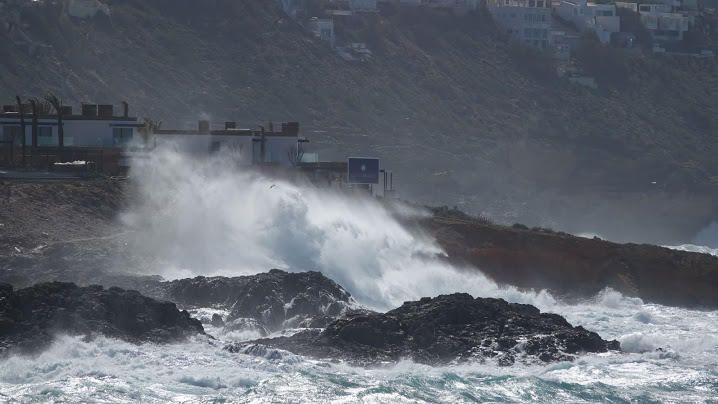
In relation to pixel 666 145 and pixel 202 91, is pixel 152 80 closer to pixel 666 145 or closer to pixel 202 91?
pixel 202 91

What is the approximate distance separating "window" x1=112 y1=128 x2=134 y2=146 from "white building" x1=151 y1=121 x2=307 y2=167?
1008mm

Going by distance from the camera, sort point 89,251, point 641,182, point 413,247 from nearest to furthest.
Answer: point 89,251
point 413,247
point 641,182

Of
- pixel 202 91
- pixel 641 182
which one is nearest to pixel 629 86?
pixel 641 182

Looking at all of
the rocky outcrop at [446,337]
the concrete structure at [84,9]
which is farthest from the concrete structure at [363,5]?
the rocky outcrop at [446,337]

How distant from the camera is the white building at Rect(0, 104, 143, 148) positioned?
6844 centimetres

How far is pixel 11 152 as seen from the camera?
65.0 meters

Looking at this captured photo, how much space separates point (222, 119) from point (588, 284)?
54.0 m

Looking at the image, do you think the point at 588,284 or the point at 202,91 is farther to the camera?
the point at 202,91

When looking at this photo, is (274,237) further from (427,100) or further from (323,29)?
(323,29)

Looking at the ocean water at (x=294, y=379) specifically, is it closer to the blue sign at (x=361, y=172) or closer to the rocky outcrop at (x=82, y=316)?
the rocky outcrop at (x=82, y=316)

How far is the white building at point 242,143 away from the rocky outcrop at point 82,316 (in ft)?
83.4

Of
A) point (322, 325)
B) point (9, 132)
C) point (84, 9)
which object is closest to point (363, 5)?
point (84, 9)

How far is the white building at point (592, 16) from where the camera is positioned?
154000 mm

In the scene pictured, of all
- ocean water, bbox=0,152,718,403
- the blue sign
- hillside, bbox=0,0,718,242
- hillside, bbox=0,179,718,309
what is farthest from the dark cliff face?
hillside, bbox=0,0,718,242
